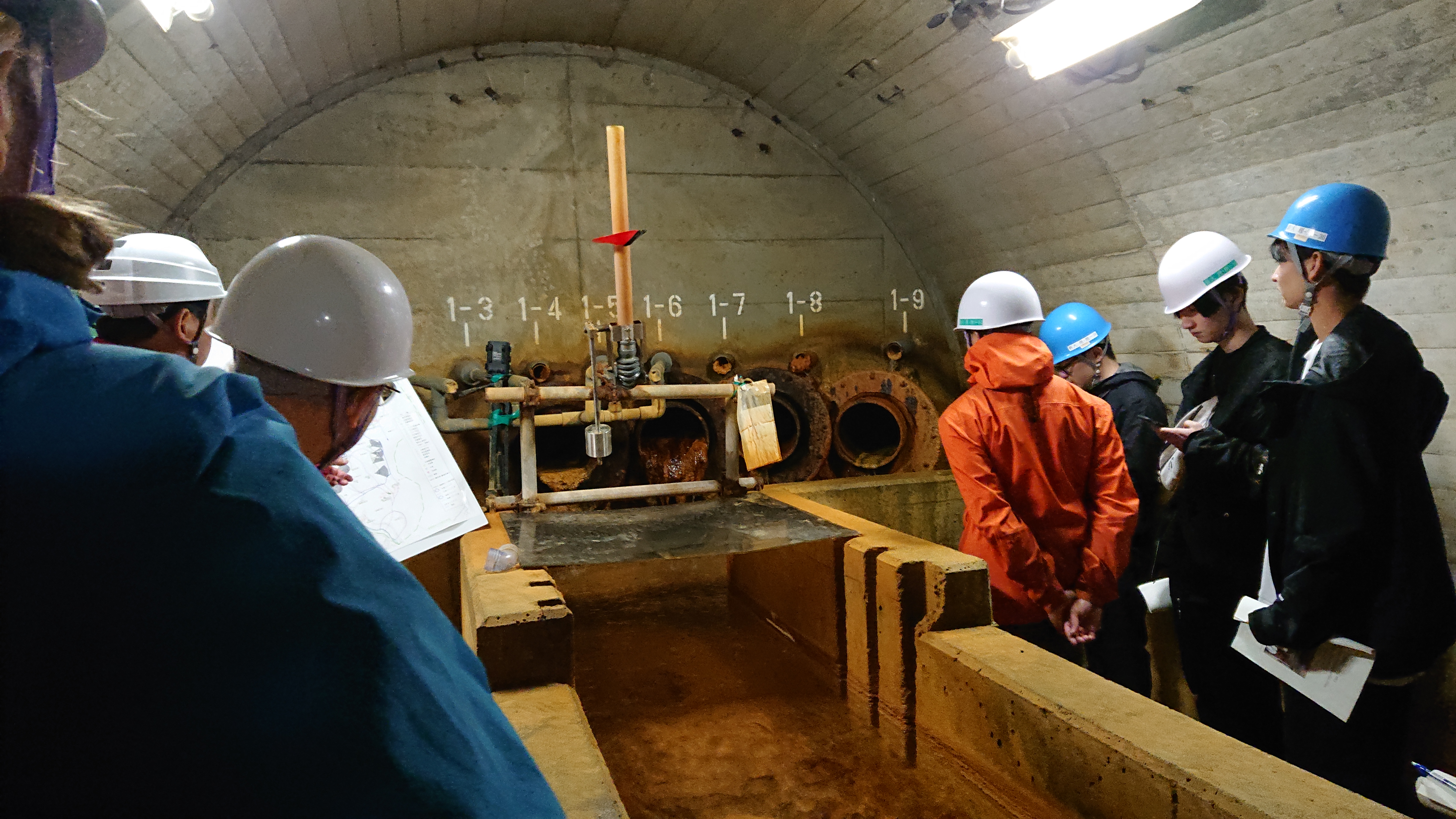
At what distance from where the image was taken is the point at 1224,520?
3.40 m

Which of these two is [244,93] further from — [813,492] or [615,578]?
[813,492]

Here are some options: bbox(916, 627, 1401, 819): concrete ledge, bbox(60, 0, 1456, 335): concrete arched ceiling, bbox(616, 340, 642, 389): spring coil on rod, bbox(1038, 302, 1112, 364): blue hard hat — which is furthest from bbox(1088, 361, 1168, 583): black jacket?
bbox(616, 340, 642, 389): spring coil on rod

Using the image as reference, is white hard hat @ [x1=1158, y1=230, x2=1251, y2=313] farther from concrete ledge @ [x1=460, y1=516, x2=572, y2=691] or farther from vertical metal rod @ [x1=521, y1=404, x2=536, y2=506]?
vertical metal rod @ [x1=521, y1=404, x2=536, y2=506]

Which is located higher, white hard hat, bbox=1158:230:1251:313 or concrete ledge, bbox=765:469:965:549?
white hard hat, bbox=1158:230:1251:313

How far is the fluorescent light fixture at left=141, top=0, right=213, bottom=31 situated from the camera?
2600mm

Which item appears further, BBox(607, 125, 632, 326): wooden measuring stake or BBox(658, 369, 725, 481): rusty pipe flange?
BBox(658, 369, 725, 481): rusty pipe flange

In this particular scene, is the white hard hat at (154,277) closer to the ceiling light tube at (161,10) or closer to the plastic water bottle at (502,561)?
the ceiling light tube at (161,10)

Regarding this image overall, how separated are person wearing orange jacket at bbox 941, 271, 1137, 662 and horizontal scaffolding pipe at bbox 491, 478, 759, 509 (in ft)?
5.73

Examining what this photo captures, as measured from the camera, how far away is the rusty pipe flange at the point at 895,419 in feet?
20.2

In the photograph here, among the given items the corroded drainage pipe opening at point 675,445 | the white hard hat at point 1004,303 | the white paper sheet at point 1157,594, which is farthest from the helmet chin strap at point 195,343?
the white paper sheet at point 1157,594

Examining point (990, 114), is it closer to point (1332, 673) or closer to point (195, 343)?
point (1332, 673)

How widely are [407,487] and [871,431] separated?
4575 millimetres

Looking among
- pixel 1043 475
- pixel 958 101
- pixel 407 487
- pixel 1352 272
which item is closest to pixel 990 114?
pixel 958 101

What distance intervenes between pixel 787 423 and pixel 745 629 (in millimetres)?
1850
